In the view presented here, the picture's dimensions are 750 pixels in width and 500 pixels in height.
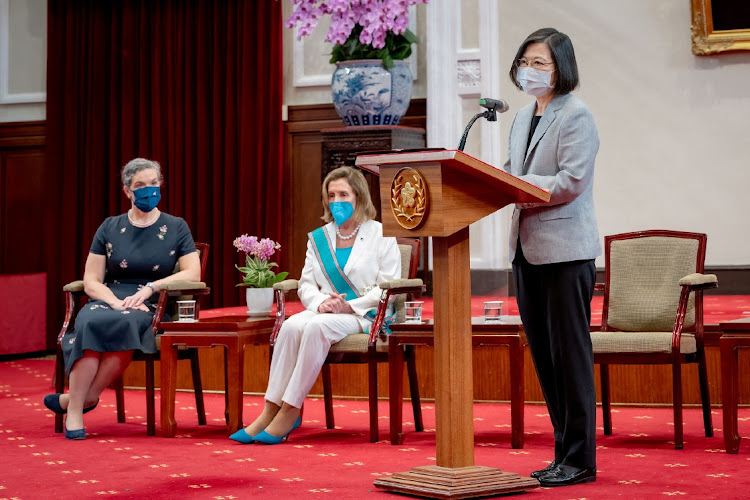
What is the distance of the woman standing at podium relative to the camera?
275 centimetres

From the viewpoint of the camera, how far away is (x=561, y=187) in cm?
272

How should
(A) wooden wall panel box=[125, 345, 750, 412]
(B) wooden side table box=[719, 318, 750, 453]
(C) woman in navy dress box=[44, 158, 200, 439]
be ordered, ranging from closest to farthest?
1. (B) wooden side table box=[719, 318, 750, 453]
2. (C) woman in navy dress box=[44, 158, 200, 439]
3. (A) wooden wall panel box=[125, 345, 750, 412]

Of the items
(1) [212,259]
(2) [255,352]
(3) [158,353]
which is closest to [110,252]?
(3) [158,353]

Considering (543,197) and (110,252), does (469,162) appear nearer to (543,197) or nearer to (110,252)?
(543,197)

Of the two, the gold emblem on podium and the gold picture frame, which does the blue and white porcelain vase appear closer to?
the gold picture frame

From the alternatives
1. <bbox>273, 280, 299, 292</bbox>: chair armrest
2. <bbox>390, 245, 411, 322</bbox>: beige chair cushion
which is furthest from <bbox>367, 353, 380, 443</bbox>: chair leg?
<bbox>273, 280, 299, 292</bbox>: chair armrest

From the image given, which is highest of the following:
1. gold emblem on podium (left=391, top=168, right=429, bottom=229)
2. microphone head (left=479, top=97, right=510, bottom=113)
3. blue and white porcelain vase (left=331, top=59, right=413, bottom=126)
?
blue and white porcelain vase (left=331, top=59, right=413, bottom=126)

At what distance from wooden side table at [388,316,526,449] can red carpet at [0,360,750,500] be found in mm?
80

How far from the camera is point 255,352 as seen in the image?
203 inches

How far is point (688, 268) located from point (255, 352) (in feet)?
7.07

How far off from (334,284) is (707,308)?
2384mm

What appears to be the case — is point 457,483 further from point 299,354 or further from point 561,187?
point 299,354

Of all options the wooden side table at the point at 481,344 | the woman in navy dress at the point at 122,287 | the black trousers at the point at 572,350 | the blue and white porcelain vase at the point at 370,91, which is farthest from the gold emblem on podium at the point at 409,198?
the blue and white porcelain vase at the point at 370,91

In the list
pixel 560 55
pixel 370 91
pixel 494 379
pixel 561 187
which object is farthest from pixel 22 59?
→ pixel 561 187
